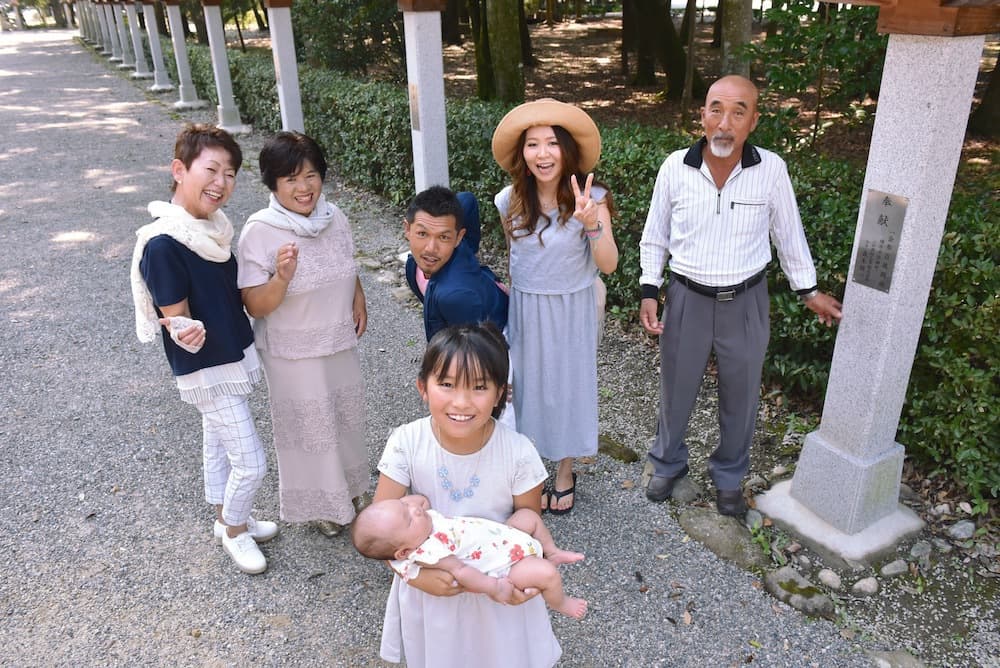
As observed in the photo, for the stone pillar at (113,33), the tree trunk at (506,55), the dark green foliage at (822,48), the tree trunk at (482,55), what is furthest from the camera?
the stone pillar at (113,33)

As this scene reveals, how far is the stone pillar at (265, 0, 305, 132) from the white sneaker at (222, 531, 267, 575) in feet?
25.3

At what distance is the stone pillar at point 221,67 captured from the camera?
11781mm

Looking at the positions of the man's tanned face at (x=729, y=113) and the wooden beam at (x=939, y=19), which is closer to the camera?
the wooden beam at (x=939, y=19)

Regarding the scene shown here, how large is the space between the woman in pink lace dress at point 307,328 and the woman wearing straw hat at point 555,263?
0.71m

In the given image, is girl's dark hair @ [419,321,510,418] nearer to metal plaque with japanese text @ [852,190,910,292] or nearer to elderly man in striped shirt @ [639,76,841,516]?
elderly man in striped shirt @ [639,76,841,516]

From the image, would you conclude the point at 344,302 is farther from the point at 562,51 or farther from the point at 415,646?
the point at 562,51

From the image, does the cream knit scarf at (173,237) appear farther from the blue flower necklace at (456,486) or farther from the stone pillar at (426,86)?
the stone pillar at (426,86)

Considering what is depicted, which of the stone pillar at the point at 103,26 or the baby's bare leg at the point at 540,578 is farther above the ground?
the stone pillar at the point at 103,26

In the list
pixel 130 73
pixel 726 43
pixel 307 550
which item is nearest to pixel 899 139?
pixel 307 550

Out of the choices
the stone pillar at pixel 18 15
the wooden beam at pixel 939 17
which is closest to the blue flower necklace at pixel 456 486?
the wooden beam at pixel 939 17

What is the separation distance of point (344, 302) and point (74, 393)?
2.78m

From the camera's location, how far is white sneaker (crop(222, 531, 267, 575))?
122 inches

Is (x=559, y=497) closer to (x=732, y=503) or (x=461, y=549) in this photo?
(x=732, y=503)

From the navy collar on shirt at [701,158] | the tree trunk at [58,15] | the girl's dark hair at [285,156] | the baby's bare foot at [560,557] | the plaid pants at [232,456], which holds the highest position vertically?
the tree trunk at [58,15]
